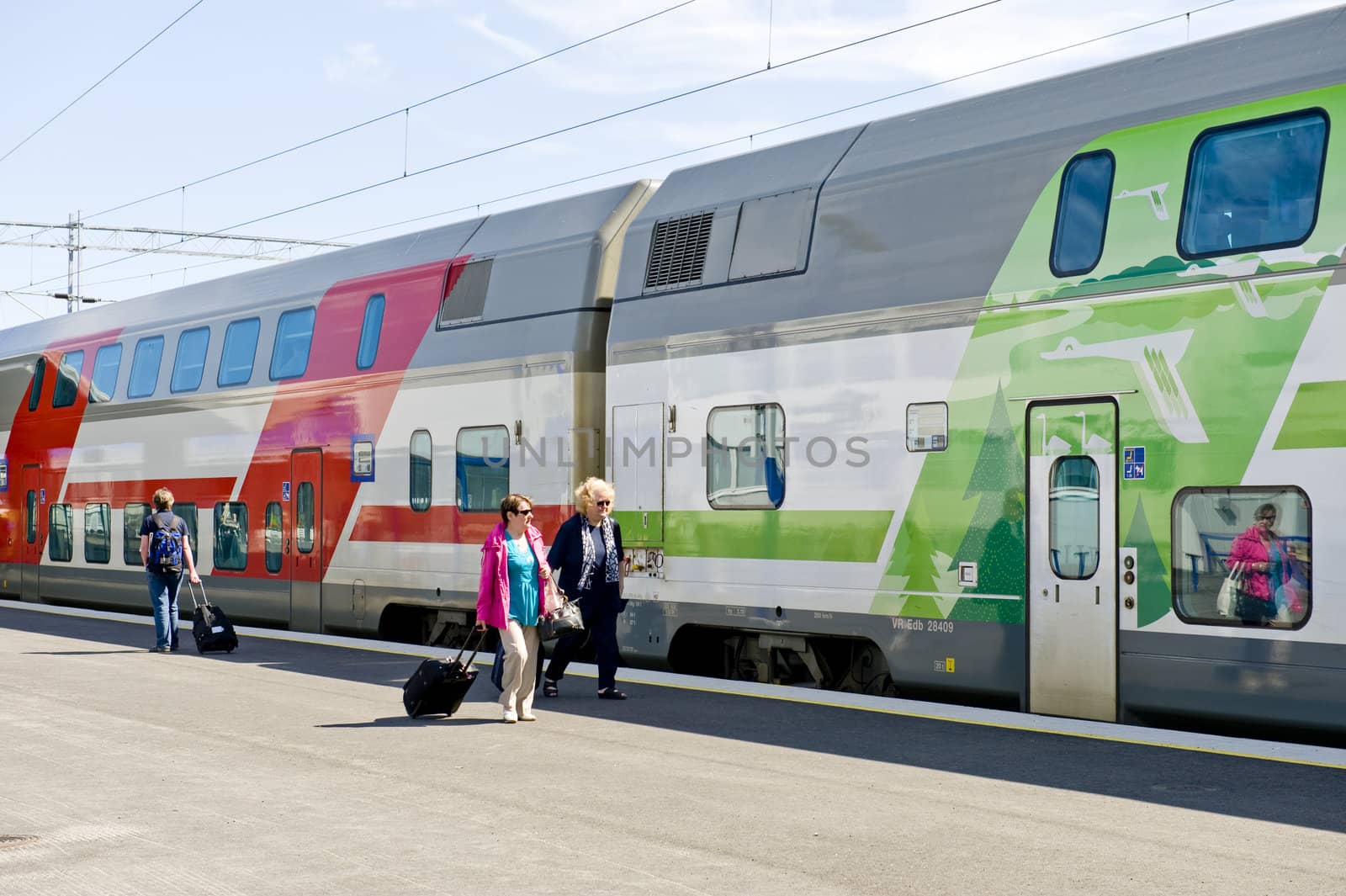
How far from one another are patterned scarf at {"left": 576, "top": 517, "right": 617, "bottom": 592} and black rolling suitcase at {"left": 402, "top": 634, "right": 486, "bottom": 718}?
142 centimetres

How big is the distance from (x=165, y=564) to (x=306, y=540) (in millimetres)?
1940

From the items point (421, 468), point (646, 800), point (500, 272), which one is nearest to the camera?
point (646, 800)

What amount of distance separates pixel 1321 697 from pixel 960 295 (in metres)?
3.48

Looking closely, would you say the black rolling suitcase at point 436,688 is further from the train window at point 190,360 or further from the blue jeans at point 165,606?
the train window at point 190,360

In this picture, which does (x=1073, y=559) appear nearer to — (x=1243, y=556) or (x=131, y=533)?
(x=1243, y=556)

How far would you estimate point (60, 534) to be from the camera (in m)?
22.2

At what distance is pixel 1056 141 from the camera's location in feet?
31.2

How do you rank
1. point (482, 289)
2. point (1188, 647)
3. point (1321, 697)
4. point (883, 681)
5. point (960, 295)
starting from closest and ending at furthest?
point (1321, 697), point (1188, 647), point (960, 295), point (883, 681), point (482, 289)

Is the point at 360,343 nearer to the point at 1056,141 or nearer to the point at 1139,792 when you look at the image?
the point at 1056,141

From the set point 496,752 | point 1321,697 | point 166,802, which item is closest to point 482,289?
point 496,752

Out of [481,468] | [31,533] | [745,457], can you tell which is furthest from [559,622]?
[31,533]

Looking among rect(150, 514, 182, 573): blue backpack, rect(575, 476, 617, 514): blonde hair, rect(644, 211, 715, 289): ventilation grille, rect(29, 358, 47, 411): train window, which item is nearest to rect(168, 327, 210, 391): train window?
rect(150, 514, 182, 573): blue backpack

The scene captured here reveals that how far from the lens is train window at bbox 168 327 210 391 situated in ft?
62.0

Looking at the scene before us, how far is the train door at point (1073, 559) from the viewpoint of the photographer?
8.91 metres
